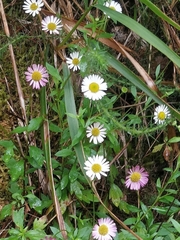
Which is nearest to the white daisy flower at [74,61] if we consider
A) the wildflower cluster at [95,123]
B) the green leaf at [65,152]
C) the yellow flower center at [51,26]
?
the wildflower cluster at [95,123]

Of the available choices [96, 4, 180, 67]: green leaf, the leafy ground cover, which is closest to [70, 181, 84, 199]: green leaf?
the leafy ground cover

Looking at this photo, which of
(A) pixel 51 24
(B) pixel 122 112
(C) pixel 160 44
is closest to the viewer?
(C) pixel 160 44

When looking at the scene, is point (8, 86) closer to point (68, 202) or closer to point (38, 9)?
point (38, 9)

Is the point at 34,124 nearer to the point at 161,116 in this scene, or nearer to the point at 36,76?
the point at 36,76

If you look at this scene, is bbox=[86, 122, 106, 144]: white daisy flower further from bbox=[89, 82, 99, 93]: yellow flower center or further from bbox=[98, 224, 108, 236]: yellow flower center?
bbox=[98, 224, 108, 236]: yellow flower center

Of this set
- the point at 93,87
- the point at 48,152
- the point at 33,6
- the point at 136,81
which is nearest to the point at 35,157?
the point at 48,152

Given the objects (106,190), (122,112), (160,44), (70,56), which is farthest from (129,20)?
(106,190)
